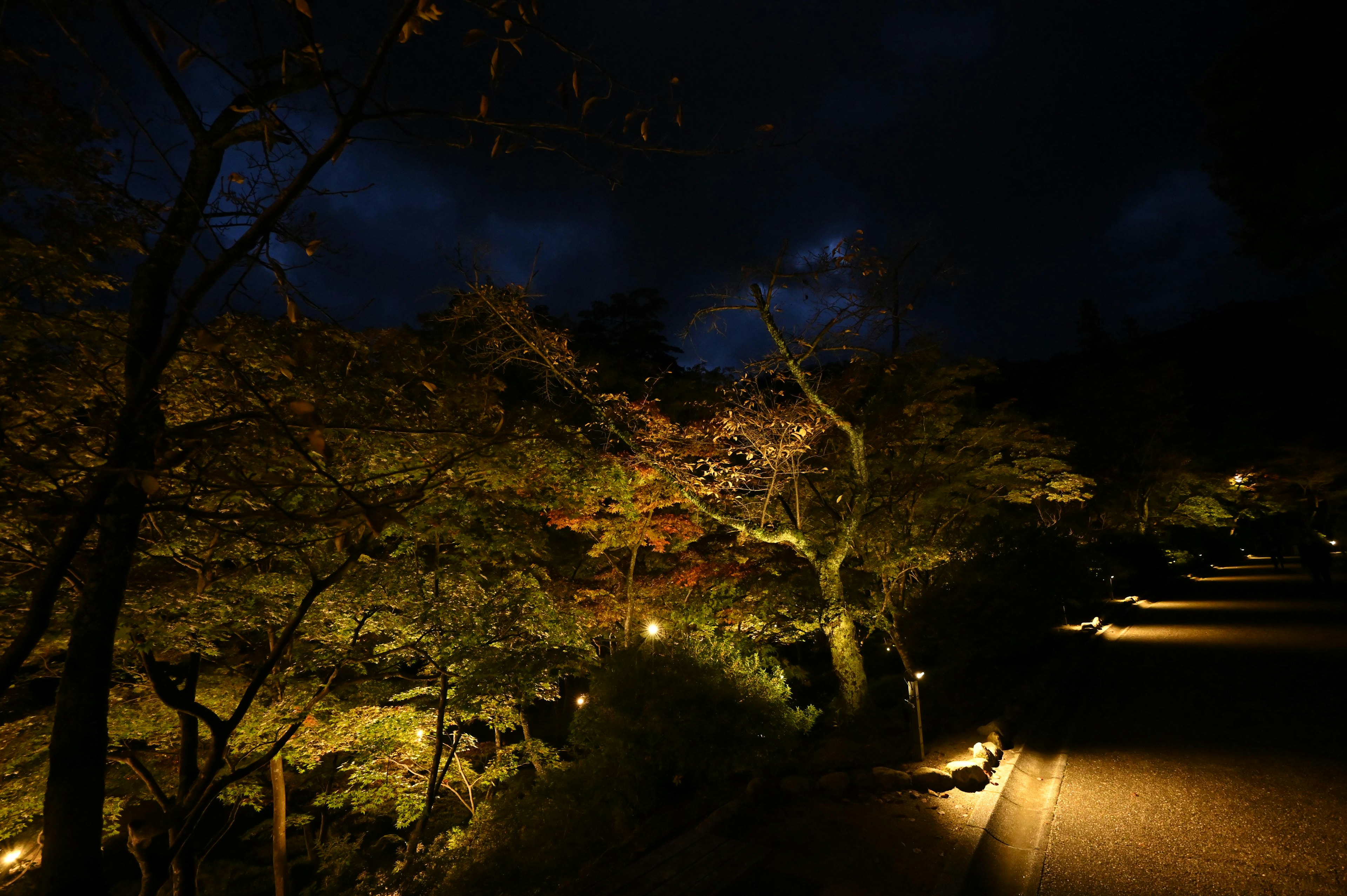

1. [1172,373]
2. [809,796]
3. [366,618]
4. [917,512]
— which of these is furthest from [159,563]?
[1172,373]

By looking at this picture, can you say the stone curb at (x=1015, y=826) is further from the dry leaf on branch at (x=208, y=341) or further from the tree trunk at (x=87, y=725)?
the dry leaf on branch at (x=208, y=341)

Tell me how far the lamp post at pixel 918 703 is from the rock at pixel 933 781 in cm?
36

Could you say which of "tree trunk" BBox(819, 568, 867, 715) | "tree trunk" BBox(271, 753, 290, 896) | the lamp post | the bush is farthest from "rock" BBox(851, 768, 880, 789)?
"tree trunk" BBox(271, 753, 290, 896)

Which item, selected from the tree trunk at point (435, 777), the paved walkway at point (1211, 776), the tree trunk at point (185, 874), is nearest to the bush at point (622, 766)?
the tree trunk at point (435, 777)

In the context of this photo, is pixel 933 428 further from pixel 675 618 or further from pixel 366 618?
pixel 366 618

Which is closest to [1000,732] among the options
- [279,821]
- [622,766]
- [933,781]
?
[933,781]

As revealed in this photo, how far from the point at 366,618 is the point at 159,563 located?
2316mm

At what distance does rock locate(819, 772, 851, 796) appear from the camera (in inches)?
228

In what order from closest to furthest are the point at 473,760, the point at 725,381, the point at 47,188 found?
the point at 47,188 → the point at 473,760 → the point at 725,381

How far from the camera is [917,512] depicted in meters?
12.8

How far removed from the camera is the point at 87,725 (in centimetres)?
296

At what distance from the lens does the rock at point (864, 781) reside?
231 inches

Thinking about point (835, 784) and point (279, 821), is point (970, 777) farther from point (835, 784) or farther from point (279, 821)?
point (279, 821)

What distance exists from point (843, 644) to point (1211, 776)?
4635mm
